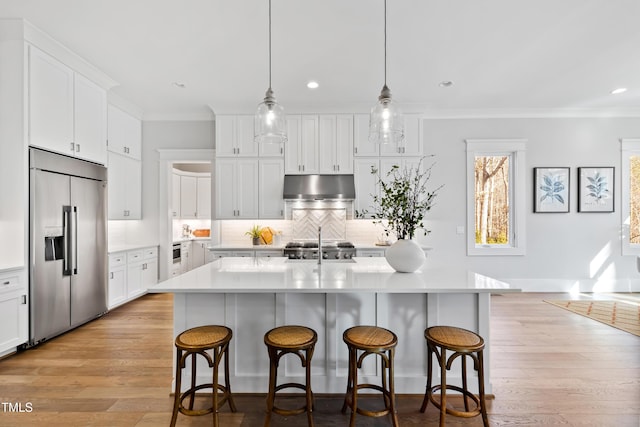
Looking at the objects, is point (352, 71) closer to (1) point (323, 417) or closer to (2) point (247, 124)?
(2) point (247, 124)

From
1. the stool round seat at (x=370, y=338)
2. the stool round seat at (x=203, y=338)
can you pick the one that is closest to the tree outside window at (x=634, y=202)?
the stool round seat at (x=370, y=338)

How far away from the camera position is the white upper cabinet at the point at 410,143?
15.4 feet

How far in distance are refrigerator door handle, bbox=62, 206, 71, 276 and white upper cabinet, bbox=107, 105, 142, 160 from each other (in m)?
1.41

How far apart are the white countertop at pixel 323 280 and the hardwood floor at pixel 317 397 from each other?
0.87m

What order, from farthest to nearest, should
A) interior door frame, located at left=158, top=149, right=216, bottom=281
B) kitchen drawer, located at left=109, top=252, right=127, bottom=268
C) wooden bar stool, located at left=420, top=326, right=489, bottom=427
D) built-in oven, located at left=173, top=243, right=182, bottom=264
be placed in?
1. built-in oven, located at left=173, top=243, right=182, bottom=264
2. interior door frame, located at left=158, top=149, right=216, bottom=281
3. kitchen drawer, located at left=109, top=252, right=127, bottom=268
4. wooden bar stool, located at left=420, top=326, right=489, bottom=427

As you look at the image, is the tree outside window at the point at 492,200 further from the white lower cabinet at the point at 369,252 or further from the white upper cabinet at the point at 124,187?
the white upper cabinet at the point at 124,187

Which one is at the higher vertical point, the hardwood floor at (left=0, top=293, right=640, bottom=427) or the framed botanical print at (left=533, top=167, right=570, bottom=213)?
the framed botanical print at (left=533, top=167, right=570, bottom=213)

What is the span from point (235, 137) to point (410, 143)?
2.74m

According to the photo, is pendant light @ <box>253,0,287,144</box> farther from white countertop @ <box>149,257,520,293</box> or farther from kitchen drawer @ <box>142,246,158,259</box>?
kitchen drawer @ <box>142,246,158,259</box>

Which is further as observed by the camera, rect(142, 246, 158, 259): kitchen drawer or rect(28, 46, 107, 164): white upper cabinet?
rect(142, 246, 158, 259): kitchen drawer

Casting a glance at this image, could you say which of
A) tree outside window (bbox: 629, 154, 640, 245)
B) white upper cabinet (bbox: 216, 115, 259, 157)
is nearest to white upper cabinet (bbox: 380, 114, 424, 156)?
white upper cabinet (bbox: 216, 115, 259, 157)

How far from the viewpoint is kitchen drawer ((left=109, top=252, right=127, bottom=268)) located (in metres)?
4.06

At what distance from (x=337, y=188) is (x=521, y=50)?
269 cm

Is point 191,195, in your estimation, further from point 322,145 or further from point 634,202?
point 634,202
